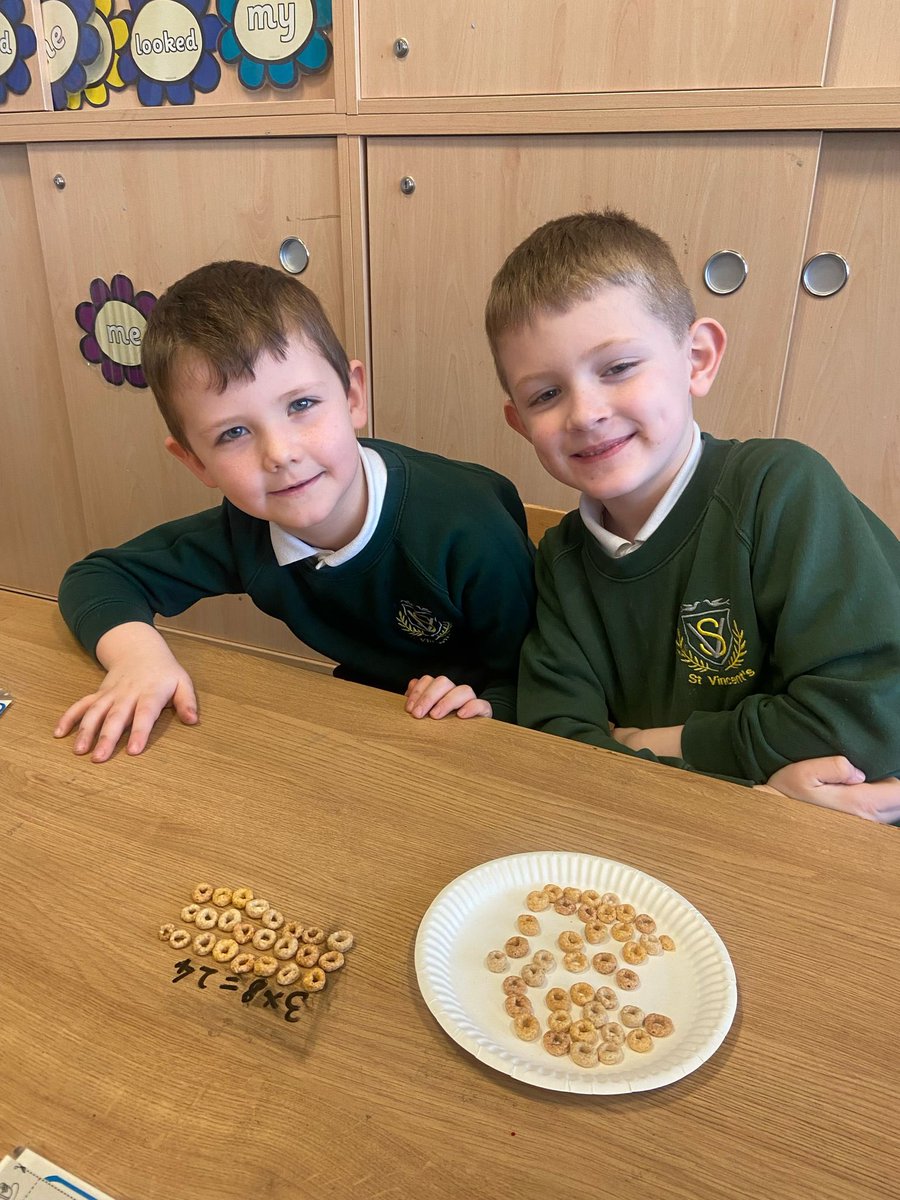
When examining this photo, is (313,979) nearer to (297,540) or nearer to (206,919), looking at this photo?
(206,919)

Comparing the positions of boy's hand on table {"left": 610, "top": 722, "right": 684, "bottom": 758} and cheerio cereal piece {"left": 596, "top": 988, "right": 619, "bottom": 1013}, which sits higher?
cheerio cereal piece {"left": 596, "top": 988, "right": 619, "bottom": 1013}

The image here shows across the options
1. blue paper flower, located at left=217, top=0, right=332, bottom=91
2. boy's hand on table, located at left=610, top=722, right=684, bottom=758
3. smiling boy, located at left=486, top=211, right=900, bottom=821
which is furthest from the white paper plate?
blue paper flower, located at left=217, top=0, right=332, bottom=91

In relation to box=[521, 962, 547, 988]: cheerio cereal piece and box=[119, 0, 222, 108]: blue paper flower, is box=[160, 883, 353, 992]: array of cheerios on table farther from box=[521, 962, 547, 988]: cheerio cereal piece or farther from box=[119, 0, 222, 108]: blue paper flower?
box=[119, 0, 222, 108]: blue paper flower

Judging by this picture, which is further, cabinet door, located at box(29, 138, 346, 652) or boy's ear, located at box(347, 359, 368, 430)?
Result: cabinet door, located at box(29, 138, 346, 652)

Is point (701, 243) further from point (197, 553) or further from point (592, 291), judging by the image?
point (197, 553)

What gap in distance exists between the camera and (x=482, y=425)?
182cm

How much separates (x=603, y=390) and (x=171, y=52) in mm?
1540

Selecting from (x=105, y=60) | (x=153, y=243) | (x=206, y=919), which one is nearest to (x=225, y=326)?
(x=206, y=919)

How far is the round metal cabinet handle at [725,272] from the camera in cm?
150

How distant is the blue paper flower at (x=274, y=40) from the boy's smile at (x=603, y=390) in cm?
115

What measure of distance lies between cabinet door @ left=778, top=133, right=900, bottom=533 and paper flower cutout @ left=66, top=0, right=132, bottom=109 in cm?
152

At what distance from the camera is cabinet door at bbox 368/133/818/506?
1.46 m

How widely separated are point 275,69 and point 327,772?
1634 mm

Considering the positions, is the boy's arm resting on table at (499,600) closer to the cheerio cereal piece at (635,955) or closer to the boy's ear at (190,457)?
the boy's ear at (190,457)
